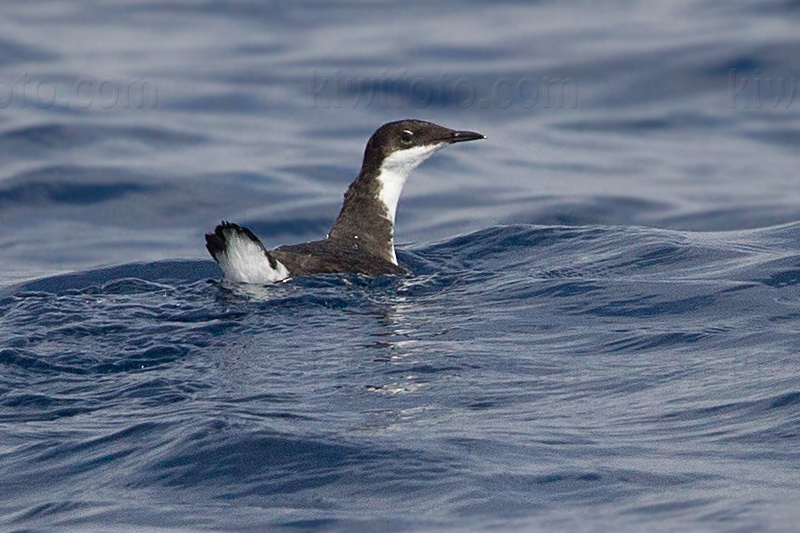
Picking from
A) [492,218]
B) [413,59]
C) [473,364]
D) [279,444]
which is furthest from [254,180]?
[279,444]

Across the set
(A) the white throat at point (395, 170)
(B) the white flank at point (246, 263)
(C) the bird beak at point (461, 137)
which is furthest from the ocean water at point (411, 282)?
(C) the bird beak at point (461, 137)

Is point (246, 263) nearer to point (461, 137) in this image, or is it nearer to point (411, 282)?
point (411, 282)

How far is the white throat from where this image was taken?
9672 mm

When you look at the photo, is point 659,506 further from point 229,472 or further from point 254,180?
→ point 254,180

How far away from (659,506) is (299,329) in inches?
120

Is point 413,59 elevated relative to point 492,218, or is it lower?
elevated

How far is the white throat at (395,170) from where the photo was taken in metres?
9.67

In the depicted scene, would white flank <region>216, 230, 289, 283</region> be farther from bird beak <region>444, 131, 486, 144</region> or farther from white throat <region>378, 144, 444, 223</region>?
bird beak <region>444, 131, 486, 144</region>

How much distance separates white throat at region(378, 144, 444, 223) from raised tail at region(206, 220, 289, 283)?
64.4 inches

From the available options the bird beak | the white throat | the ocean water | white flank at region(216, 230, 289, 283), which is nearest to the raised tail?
white flank at region(216, 230, 289, 283)

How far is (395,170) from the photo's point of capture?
9.77m

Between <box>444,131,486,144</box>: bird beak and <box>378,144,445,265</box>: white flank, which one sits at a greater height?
<box>444,131,486,144</box>: bird beak

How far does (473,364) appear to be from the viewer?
6.66 meters

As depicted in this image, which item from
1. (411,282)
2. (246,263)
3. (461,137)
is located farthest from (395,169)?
(246,263)
